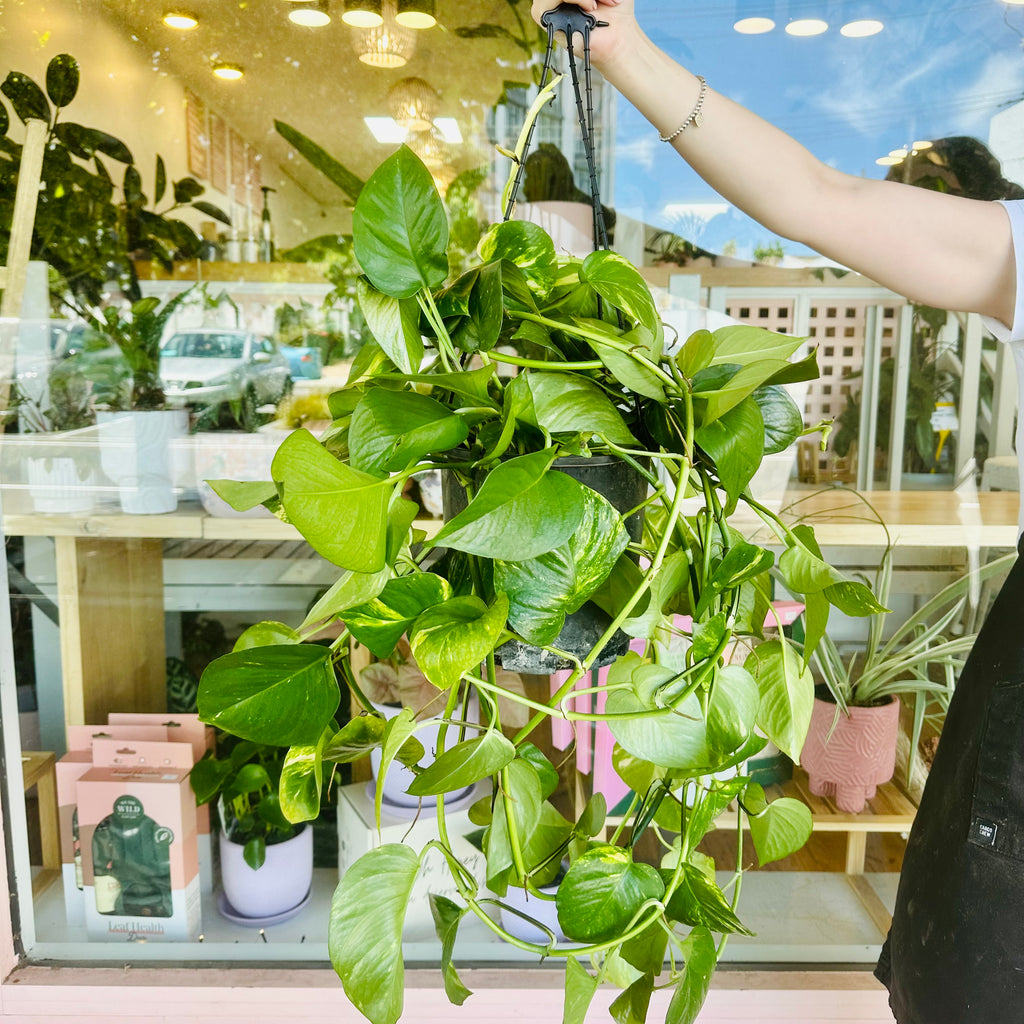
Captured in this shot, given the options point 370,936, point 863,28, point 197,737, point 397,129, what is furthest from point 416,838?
point 863,28

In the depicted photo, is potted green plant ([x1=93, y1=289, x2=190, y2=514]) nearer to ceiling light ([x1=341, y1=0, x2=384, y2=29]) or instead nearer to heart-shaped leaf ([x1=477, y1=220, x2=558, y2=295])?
ceiling light ([x1=341, y1=0, x2=384, y2=29])

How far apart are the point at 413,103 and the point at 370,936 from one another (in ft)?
4.14

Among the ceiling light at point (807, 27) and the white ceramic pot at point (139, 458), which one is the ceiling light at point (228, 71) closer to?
the white ceramic pot at point (139, 458)

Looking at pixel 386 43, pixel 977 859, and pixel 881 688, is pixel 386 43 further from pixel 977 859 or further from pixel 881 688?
pixel 977 859

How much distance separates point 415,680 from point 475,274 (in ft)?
2.97

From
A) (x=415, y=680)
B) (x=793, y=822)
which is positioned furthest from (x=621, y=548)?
(x=415, y=680)

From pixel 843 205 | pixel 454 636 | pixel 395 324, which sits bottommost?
pixel 454 636

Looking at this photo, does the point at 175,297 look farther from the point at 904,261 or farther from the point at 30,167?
the point at 904,261

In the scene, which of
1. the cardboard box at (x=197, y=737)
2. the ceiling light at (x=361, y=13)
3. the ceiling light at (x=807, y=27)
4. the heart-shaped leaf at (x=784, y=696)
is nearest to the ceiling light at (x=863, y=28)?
the ceiling light at (x=807, y=27)

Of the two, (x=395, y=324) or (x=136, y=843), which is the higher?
(x=395, y=324)

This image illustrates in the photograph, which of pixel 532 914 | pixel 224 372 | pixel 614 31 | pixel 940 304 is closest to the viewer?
pixel 614 31

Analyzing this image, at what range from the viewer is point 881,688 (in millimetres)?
1249

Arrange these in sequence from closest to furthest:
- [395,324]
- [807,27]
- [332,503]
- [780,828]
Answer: [332,503] → [395,324] → [780,828] → [807,27]

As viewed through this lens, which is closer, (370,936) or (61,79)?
(370,936)
